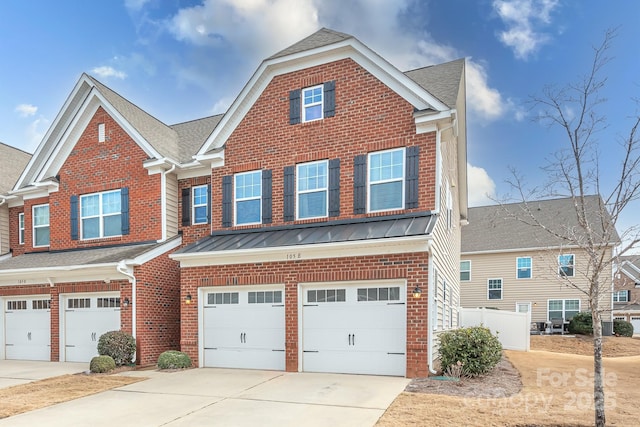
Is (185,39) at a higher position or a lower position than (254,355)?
higher

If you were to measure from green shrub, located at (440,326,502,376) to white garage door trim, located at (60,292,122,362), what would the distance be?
9.94 meters

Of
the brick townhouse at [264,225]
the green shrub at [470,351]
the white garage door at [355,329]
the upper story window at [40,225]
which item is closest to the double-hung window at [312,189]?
the brick townhouse at [264,225]

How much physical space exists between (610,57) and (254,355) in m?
10.3

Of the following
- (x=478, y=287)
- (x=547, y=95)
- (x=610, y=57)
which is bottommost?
(x=478, y=287)

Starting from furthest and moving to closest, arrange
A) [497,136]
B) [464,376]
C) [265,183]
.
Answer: [497,136]
[265,183]
[464,376]

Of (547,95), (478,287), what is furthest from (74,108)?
(478,287)

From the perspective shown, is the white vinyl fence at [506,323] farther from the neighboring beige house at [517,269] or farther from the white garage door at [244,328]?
the white garage door at [244,328]

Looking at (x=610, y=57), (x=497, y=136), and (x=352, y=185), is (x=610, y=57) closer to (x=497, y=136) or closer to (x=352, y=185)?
(x=352, y=185)

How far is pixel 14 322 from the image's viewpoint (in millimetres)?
15164

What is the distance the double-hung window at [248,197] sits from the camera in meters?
12.7

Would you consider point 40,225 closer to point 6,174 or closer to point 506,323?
point 6,174

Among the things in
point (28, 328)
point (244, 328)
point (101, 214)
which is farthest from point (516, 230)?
point (28, 328)

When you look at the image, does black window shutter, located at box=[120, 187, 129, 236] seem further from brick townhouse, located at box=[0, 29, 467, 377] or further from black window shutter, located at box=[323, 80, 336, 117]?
black window shutter, located at box=[323, 80, 336, 117]

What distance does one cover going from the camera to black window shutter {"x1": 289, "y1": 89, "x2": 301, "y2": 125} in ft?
40.3
